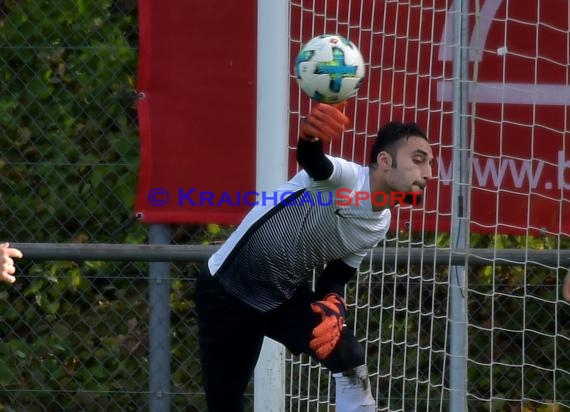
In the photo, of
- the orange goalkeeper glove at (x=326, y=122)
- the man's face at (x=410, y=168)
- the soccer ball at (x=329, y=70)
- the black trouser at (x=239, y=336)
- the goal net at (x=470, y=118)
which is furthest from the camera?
the goal net at (x=470, y=118)

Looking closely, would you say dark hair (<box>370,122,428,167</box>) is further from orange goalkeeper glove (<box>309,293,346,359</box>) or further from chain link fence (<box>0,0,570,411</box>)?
chain link fence (<box>0,0,570,411</box>)

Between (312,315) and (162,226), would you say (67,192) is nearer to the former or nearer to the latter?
(162,226)

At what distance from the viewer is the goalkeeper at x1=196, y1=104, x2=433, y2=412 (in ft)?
15.3

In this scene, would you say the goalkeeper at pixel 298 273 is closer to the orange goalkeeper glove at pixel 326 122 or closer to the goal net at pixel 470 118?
the orange goalkeeper glove at pixel 326 122

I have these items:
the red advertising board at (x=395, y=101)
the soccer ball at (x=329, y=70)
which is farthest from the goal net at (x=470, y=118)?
the soccer ball at (x=329, y=70)

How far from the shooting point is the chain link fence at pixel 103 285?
6.29 metres

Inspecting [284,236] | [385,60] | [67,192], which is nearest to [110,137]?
[67,192]

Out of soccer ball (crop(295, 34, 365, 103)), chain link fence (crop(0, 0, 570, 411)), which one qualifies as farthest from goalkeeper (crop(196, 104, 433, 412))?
chain link fence (crop(0, 0, 570, 411))

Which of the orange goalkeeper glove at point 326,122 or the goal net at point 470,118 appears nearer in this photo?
the orange goalkeeper glove at point 326,122

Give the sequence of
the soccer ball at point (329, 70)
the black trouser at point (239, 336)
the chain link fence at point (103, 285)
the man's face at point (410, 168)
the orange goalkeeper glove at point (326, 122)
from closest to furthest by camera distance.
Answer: the orange goalkeeper glove at point (326, 122) < the soccer ball at point (329, 70) < the man's face at point (410, 168) < the black trouser at point (239, 336) < the chain link fence at point (103, 285)

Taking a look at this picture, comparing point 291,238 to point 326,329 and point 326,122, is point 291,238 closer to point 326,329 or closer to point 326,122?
point 326,329

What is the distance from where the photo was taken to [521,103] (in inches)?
229

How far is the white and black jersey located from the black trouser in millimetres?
54

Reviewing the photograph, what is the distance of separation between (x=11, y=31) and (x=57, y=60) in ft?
0.89
